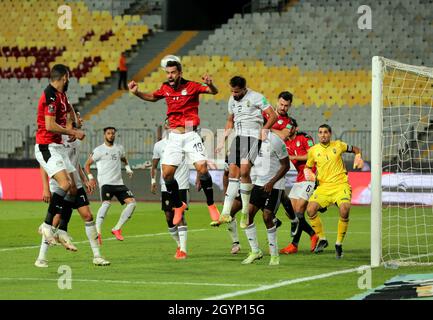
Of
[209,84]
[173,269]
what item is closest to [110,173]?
[209,84]

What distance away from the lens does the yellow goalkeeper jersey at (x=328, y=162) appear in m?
15.7

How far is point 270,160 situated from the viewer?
1452 centimetres

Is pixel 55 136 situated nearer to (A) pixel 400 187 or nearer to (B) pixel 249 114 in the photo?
(B) pixel 249 114

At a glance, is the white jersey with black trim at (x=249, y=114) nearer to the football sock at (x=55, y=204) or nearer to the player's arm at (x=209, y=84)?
the player's arm at (x=209, y=84)

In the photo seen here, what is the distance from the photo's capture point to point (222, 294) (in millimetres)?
10680

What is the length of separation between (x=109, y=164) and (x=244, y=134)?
17.0ft

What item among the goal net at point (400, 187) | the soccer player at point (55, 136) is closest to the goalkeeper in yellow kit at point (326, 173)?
the goal net at point (400, 187)

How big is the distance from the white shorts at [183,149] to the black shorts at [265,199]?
1.10m

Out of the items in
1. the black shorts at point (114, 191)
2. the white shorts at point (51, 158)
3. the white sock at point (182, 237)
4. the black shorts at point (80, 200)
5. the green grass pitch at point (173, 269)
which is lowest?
the green grass pitch at point (173, 269)

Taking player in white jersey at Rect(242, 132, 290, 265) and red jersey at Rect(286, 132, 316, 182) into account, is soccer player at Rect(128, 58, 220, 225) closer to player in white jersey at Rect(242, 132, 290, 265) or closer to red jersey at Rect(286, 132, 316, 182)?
player in white jersey at Rect(242, 132, 290, 265)

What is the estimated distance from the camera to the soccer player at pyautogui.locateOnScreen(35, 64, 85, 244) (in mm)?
13023

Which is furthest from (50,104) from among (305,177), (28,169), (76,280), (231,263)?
(28,169)
